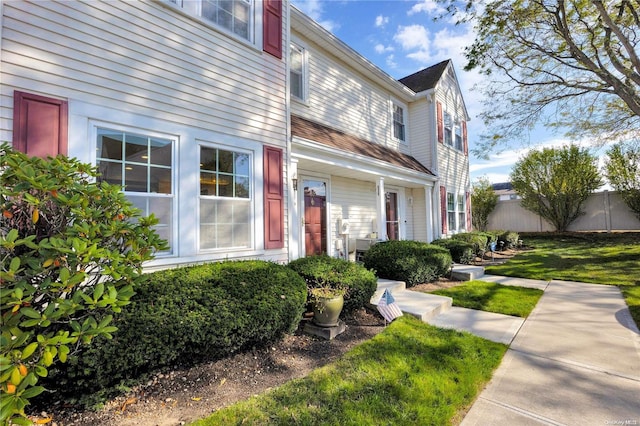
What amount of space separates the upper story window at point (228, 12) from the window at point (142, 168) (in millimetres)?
2074

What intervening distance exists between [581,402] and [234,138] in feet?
16.8

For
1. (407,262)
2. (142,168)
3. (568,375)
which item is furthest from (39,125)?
(407,262)

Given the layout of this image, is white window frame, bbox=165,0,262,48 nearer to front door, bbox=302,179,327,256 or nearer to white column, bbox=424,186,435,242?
front door, bbox=302,179,327,256

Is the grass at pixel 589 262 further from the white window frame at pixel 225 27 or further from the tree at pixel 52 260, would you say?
the white window frame at pixel 225 27

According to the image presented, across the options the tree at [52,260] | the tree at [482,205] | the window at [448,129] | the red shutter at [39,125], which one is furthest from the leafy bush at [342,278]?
the tree at [482,205]

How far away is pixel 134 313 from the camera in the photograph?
106 inches

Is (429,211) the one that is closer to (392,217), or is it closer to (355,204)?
(392,217)

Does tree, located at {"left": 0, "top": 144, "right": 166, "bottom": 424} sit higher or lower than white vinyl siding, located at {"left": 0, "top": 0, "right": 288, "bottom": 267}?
lower

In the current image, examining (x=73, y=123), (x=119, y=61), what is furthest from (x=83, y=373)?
(x=119, y=61)

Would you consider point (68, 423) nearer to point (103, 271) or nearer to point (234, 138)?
point (103, 271)

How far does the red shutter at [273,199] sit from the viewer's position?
5062mm

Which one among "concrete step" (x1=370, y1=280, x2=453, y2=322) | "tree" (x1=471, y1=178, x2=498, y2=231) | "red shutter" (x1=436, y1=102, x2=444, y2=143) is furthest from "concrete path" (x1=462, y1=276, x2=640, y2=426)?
"tree" (x1=471, y1=178, x2=498, y2=231)

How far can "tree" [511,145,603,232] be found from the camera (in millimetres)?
15820

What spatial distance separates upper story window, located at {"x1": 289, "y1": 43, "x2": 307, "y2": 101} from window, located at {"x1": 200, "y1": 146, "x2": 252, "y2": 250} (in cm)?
305
